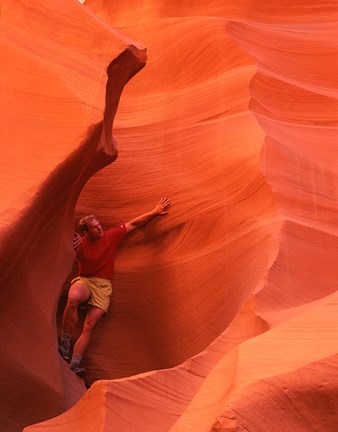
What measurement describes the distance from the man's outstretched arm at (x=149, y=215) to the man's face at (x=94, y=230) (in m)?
0.16

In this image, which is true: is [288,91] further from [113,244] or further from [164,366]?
[164,366]

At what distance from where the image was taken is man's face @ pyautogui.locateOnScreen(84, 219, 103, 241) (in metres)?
5.56

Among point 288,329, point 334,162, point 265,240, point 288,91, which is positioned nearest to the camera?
point 288,329

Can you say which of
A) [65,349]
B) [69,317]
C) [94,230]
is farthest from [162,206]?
[65,349]

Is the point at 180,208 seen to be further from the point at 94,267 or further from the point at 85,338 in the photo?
the point at 85,338

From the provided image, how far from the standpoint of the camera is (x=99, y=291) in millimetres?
5570

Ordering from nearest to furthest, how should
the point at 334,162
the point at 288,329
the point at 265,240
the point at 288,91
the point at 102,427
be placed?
the point at 288,329
the point at 102,427
the point at 265,240
the point at 334,162
the point at 288,91

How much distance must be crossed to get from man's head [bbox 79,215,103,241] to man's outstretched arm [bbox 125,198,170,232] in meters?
0.17

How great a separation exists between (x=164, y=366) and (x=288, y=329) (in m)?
2.07

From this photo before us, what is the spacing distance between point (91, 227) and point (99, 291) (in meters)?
0.34

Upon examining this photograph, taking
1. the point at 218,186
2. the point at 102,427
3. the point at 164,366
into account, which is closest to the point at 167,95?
the point at 218,186

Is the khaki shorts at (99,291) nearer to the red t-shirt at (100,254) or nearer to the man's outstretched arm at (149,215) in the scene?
the red t-shirt at (100,254)

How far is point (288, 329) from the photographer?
331 cm

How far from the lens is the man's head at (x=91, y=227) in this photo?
219 inches
